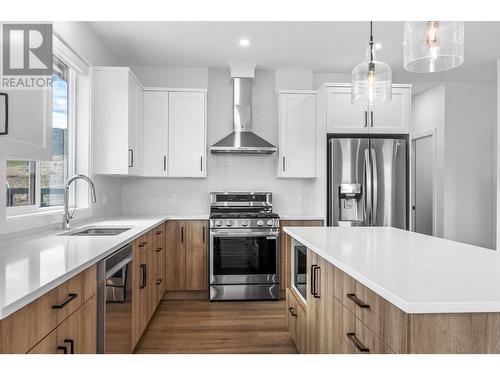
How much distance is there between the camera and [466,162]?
5.35m

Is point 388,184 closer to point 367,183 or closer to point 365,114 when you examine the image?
point 367,183

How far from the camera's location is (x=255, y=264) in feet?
13.3

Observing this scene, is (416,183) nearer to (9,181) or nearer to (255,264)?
(255,264)

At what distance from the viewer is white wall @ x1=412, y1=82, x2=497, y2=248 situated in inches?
208

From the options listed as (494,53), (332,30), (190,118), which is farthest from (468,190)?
(190,118)

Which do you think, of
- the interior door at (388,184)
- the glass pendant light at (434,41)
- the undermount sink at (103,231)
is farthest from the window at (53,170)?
the interior door at (388,184)

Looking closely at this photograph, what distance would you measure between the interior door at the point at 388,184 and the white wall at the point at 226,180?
29.5 inches

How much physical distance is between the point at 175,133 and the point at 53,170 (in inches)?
61.1

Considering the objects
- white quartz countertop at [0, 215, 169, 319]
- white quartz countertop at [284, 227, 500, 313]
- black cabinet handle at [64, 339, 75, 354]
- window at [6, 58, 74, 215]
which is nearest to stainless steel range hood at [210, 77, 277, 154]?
window at [6, 58, 74, 215]

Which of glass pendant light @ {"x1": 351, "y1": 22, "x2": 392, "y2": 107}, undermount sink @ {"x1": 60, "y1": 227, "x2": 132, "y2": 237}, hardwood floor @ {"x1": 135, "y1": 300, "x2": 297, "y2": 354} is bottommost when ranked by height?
hardwood floor @ {"x1": 135, "y1": 300, "x2": 297, "y2": 354}

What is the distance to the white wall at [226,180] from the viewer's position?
15.2 ft

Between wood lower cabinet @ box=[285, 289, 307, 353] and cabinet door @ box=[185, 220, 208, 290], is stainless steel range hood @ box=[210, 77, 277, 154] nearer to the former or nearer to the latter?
cabinet door @ box=[185, 220, 208, 290]
